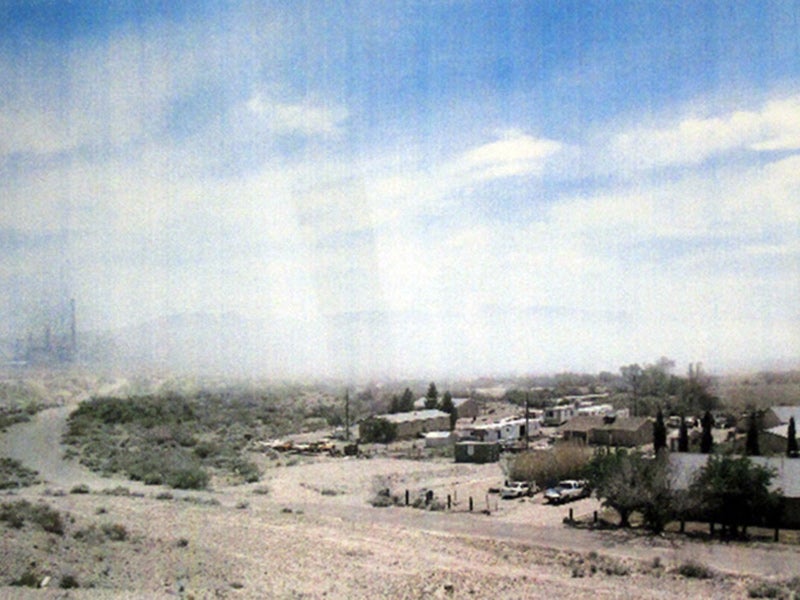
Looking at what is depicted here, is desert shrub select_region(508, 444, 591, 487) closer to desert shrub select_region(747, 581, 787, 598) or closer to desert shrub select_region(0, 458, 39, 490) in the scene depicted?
desert shrub select_region(747, 581, 787, 598)

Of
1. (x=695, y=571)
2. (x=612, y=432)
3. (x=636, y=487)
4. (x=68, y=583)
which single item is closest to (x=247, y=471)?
(x=636, y=487)

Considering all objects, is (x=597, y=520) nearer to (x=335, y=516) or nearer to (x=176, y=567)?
(x=335, y=516)

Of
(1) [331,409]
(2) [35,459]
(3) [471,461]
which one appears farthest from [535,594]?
(1) [331,409]

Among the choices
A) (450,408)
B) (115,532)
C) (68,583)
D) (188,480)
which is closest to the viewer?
(68,583)

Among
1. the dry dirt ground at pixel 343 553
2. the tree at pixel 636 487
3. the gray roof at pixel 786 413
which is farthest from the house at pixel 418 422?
the tree at pixel 636 487

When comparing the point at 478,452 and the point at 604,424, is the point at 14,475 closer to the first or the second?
the point at 478,452
